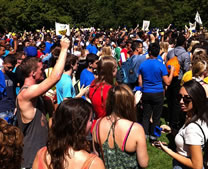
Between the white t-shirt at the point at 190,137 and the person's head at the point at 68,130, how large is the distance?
99cm

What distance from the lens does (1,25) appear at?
40.2 meters

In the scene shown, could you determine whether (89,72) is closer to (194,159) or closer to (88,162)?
(194,159)

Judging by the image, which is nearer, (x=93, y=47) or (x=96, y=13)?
(x=93, y=47)

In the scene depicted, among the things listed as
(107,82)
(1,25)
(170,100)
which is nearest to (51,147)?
(107,82)

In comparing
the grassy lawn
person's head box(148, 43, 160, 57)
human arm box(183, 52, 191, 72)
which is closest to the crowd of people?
person's head box(148, 43, 160, 57)

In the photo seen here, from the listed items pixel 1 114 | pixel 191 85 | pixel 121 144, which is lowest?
pixel 1 114

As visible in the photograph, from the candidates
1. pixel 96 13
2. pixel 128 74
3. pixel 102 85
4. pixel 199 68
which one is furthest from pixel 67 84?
pixel 96 13

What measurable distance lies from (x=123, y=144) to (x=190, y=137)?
646 millimetres

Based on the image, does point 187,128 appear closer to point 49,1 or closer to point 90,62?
A: point 90,62

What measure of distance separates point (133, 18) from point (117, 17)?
453 centimetres

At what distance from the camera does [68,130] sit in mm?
2371

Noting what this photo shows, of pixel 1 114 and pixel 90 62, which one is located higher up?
pixel 90 62

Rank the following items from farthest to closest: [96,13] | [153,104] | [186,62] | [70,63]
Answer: [96,13] < [186,62] < [153,104] < [70,63]

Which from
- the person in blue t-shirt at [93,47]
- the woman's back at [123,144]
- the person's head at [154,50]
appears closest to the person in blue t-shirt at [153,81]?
the person's head at [154,50]
